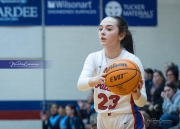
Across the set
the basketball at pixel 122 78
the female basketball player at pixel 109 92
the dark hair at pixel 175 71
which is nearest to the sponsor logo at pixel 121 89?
the basketball at pixel 122 78

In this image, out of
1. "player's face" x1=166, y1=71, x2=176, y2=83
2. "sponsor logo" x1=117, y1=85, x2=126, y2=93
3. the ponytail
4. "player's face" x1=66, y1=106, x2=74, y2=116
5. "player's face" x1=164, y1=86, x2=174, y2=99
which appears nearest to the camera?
"sponsor logo" x1=117, y1=85, x2=126, y2=93

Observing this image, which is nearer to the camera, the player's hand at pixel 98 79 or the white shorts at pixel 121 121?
the player's hand at pixel 98 79

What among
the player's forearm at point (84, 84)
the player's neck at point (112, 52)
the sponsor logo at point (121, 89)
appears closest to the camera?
the sponsor logo at point (121, 89)

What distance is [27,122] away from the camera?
8.23 metres

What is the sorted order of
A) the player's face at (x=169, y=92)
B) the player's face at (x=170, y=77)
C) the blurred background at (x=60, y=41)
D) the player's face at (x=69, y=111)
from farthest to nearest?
the player's face at (x=69, y=111) < the blurred background at (x=60, y=41) < the player's face at (x=170, y=77) < the player's face at (x=169, y=92)

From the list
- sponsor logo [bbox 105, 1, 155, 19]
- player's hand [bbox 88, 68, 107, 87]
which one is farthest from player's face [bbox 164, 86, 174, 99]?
player's hand [bbox 88, 68, 107, 87]

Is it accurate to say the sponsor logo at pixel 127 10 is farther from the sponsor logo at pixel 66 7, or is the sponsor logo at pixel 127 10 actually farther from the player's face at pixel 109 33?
the player's face at pixel 109 33

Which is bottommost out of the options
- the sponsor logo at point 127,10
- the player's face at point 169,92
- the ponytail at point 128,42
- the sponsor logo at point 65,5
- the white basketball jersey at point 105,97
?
the player's face at point 169,92

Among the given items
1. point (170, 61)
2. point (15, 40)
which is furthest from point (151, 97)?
point (15, 40)

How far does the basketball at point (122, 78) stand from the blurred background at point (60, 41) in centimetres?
433

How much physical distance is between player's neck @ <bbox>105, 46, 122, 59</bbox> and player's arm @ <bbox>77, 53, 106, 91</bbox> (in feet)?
0.42

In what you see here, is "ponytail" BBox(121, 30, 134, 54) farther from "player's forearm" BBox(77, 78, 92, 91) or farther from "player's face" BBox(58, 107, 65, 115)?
"player's face" BBox(58, 107, 65, 115)

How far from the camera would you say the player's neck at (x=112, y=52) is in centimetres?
423

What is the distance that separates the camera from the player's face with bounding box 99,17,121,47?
4.18m
